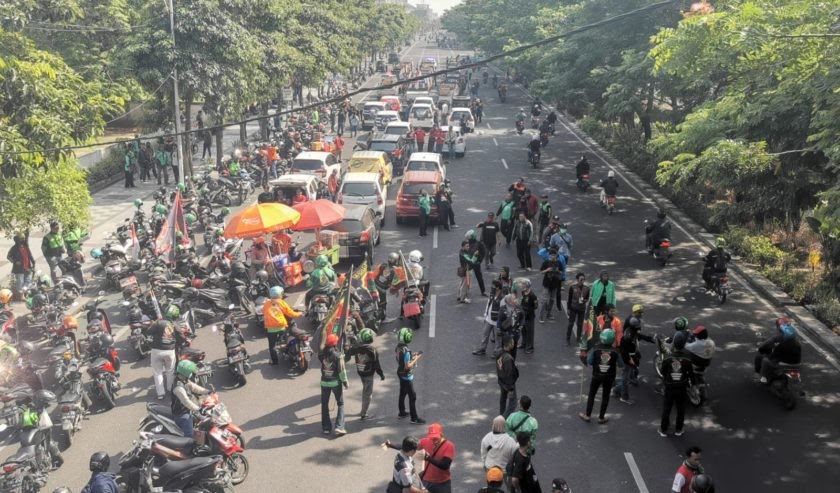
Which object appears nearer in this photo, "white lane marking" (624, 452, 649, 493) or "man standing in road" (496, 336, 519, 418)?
"white lane marking" (624, 452, 649, 493)

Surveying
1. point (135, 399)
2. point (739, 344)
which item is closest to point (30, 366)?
point (135, 399)

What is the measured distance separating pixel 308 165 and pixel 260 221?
36.3 ft

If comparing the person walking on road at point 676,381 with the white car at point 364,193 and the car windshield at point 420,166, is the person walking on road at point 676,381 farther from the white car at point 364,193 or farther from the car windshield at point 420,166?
the car windshield at point 420,166

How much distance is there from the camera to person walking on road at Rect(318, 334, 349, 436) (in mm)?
11867

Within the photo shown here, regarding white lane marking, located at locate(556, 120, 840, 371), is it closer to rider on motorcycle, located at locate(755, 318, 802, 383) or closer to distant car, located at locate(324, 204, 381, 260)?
rider on motorcycle, located at locate(755, 318, 802, 383)

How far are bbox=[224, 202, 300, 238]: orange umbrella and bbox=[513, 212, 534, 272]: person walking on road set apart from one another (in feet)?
17.8

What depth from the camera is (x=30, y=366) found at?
13.1 m

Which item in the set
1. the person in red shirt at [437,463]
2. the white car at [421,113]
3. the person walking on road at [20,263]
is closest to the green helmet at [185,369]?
the person in red shirt at [437,463]

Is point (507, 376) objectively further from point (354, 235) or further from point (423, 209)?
point (423, 209)

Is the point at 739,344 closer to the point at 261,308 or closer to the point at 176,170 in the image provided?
the point at 261,308

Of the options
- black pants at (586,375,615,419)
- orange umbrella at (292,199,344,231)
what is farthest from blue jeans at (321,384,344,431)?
orange umbrella at (292,199,344,231)

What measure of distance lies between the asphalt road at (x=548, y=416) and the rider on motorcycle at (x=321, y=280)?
1541 mm

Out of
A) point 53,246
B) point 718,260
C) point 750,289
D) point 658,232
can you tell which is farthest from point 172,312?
point 750,289

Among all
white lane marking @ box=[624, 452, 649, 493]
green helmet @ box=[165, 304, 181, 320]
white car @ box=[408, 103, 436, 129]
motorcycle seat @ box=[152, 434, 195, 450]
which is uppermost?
white car @ box=[408, 103, 436, 129]
